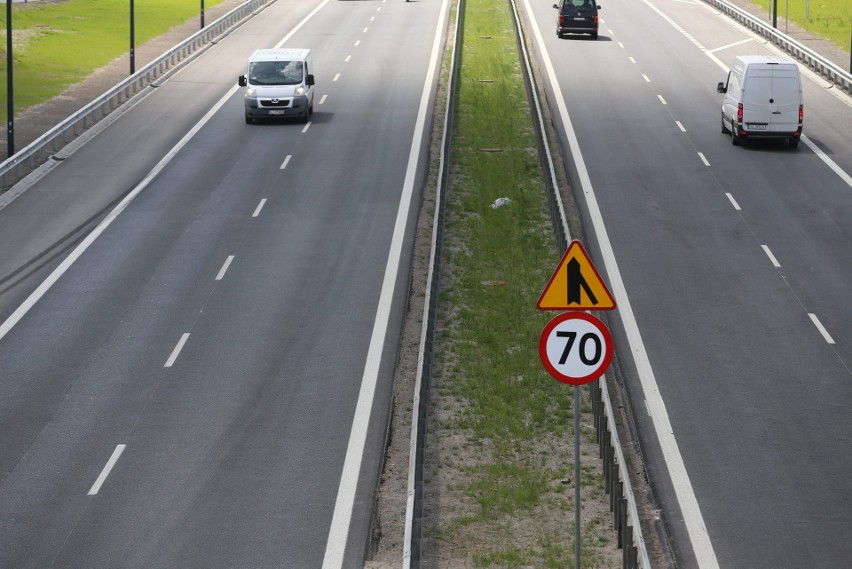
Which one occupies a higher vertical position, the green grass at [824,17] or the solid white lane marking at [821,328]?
the green grass at [824,17]

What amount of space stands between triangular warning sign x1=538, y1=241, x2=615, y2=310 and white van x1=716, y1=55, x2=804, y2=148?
2566cm

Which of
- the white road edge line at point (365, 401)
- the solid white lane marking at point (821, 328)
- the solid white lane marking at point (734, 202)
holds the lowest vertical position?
the white road edge line at point (365, 401)

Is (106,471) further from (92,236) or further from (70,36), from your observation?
(70,36)

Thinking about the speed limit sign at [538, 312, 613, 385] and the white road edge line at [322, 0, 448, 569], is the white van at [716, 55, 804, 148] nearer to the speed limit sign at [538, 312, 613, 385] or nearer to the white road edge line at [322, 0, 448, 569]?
the white road edge line at [322, 0, 448, 569]

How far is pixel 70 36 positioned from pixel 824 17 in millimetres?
37068

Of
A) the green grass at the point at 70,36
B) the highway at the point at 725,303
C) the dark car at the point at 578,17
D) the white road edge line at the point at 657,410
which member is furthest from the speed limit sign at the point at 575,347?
the dark car at the point at 578,17

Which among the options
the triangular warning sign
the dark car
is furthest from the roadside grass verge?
the dark car

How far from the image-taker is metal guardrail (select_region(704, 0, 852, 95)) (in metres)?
47.4

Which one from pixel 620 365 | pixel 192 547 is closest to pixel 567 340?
pixel 192 547

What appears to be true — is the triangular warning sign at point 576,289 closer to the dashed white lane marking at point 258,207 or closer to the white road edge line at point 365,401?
the white road edge line at point 365,401

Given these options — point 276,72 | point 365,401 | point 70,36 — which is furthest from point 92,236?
point 70,36

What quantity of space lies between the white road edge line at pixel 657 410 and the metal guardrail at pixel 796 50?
1763 centimetres

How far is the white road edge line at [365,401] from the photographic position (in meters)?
14.8

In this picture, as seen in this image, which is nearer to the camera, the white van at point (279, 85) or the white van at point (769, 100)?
the white van at point (769, 100)
